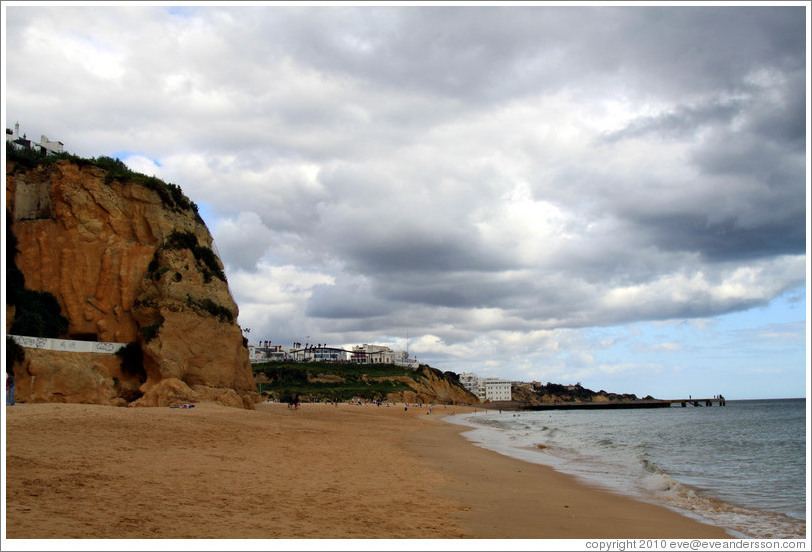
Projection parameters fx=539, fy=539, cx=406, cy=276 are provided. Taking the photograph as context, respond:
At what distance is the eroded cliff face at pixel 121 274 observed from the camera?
1055 inches

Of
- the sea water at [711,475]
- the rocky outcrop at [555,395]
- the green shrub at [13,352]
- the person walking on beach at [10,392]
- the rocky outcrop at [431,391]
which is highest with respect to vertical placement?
the green shrub at [13,352]

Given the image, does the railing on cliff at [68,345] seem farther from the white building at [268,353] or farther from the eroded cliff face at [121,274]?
the white building at [268,353]

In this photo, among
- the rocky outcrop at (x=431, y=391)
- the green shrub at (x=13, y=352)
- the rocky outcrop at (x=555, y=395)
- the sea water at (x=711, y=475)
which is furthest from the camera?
the rocky outcrop at (x=555, y=395)

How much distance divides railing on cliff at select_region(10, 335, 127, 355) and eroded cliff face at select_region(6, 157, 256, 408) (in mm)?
689

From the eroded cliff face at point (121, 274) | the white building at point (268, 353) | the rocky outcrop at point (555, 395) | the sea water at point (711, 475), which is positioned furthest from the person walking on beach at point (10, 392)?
the rocky outcrop at point (555, 395)

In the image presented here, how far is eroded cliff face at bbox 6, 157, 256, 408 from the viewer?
87.9 ft

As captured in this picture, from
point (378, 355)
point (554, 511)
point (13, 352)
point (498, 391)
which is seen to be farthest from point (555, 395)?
point (554, 511)

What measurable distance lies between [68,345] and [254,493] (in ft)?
68.8

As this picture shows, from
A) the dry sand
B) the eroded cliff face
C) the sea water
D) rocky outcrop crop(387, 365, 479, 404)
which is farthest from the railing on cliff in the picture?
rocky outcrop crop(387, 365, 479, 404)

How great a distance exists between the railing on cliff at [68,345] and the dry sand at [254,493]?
8495 millimetres

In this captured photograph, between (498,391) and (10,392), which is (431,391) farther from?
(10,392)

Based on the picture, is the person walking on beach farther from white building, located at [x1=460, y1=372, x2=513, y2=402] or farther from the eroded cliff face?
white building, located at [x1=460, y1=372, x2=513, y2=402]

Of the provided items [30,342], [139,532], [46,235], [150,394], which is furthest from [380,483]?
[46,235]

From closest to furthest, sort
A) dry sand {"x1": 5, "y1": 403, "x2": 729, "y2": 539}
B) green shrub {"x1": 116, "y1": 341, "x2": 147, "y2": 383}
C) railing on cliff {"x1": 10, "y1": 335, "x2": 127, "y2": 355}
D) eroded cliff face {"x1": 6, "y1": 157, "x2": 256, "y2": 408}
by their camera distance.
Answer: dry sand {"x1": 5, "y1": 403, "x2": 729, "y2": 539} < railing on cliff {"x1": 10, "y1": 335, "x2": 127, "y2": 355} < eroded cliff face {"x1": 6, "y1": 157, "x2": 256, "y2": 408} < green shrub {"x1": 116, "y1": 341, "x2": 147, "y2": 383}
